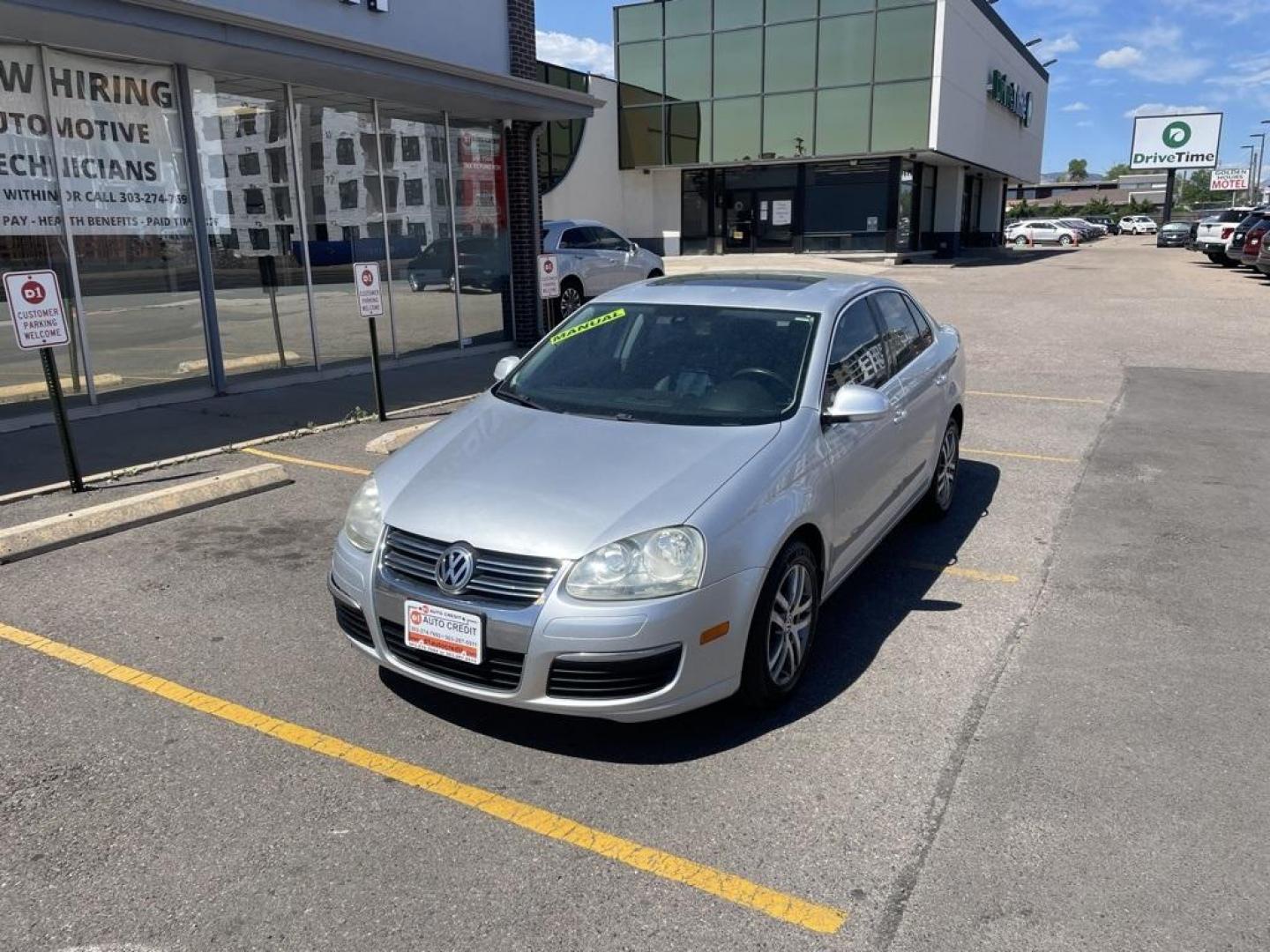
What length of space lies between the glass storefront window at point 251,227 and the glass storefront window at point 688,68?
1061 inches

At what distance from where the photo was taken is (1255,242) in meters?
25.8

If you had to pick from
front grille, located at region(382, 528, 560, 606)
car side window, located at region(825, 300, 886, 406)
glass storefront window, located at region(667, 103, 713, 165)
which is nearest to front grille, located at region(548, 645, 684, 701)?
front grille, located at region(382, 528, 560, 606)

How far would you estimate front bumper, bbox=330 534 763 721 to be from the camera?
3.25 m

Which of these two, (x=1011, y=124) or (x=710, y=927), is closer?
(x=710, y=927)

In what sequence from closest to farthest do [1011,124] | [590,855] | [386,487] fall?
[590,855]
[386,487]
[1011,124]

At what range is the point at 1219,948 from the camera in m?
2.61

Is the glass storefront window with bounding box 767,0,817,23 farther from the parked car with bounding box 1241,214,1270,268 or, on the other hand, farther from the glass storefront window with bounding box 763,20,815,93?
the parked car with bounding box 1241,214,1270,268

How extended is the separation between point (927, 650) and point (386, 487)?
2504mm

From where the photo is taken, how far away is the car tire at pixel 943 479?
6035 mm

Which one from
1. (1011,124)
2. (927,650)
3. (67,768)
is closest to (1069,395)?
(927,650)

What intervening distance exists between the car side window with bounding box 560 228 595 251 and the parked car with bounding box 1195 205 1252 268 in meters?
24.9

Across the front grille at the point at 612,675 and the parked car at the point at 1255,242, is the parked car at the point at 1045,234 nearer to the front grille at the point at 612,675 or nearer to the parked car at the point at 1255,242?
the parked car at the point at 1255,242

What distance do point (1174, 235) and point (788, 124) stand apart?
2791cm

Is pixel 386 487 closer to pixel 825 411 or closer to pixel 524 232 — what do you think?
pixel 825 411
